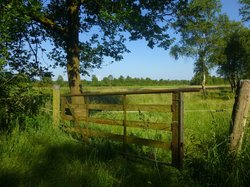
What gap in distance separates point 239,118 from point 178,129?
1165 mm

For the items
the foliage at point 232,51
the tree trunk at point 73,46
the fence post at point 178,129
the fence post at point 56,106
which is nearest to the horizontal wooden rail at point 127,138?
the fence post at point 178,129

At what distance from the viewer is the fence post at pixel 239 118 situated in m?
4.57

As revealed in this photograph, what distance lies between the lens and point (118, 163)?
A: 5.86 metres

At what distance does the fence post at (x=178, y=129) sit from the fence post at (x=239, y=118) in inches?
38.3

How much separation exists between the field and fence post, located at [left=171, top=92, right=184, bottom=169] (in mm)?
155

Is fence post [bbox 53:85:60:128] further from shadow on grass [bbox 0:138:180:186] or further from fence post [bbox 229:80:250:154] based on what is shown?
fence post [bbox 229:80:250:154]

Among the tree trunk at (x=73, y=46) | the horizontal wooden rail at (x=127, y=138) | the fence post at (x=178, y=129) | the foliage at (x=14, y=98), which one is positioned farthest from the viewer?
the tree trunk at (x=73, y=46)

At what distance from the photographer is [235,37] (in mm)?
42625

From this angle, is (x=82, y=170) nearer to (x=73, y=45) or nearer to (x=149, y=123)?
(x=149, y=123)

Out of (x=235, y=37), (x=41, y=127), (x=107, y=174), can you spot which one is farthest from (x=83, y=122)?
(x=235, y=37)

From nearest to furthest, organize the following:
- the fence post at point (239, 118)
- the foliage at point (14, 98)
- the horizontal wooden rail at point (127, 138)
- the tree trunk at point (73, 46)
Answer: the fence post at point (239, 118)
the horizontal wooden rail at point (127, 138)
the foliage at point (14, 98)
the tree trunk at point (73, 46)

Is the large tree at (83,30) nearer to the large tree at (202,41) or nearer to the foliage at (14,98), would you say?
the foliage at (14,98)

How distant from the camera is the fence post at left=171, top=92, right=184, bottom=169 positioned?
534cm

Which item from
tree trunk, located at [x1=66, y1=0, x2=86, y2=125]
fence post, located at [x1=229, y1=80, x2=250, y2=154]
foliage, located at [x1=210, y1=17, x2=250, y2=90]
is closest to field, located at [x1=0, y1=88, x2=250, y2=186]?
fence post, located at [x1=229, y1=80, x2=250, y2=154]
